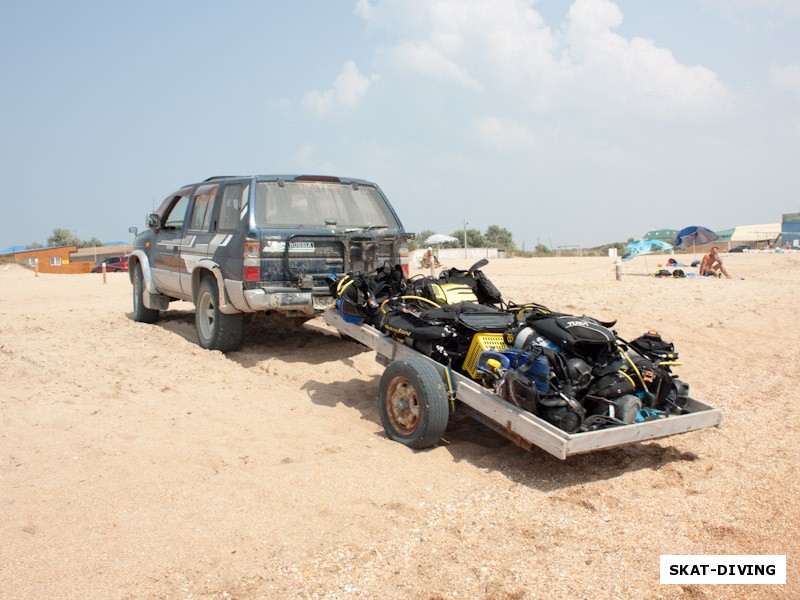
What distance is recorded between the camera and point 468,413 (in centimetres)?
478

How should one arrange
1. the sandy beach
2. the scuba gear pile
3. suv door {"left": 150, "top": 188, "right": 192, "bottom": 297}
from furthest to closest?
suv door {"left": 150, "top": 188, "right": 192, "bottom": 297} → the scuba gear pile → the sandy beach

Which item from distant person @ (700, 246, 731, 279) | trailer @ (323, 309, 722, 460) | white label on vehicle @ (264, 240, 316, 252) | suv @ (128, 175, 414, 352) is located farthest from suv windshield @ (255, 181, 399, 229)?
distant person @ (700, 246, 731, 279)

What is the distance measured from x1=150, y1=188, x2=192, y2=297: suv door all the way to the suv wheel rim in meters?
0.79

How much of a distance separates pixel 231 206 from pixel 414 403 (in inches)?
149

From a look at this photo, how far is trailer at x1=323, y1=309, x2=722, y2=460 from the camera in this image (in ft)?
13.0

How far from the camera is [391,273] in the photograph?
6.22 meters

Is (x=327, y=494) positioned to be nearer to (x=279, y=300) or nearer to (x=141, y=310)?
(x=279, y=300)

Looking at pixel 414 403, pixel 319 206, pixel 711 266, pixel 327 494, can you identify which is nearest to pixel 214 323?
pixel 319 206

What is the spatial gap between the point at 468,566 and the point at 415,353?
2.21 metres

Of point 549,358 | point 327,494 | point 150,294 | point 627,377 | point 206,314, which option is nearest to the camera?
point 327,494

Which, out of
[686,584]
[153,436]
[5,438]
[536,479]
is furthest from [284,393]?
[686,584]

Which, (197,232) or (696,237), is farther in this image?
(696,237)

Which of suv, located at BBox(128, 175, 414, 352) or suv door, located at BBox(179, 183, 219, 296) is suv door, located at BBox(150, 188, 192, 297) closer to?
suv, located at BBox(128, 175, 414, 352)

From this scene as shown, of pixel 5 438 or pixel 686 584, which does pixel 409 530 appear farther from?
pixel 5 438
